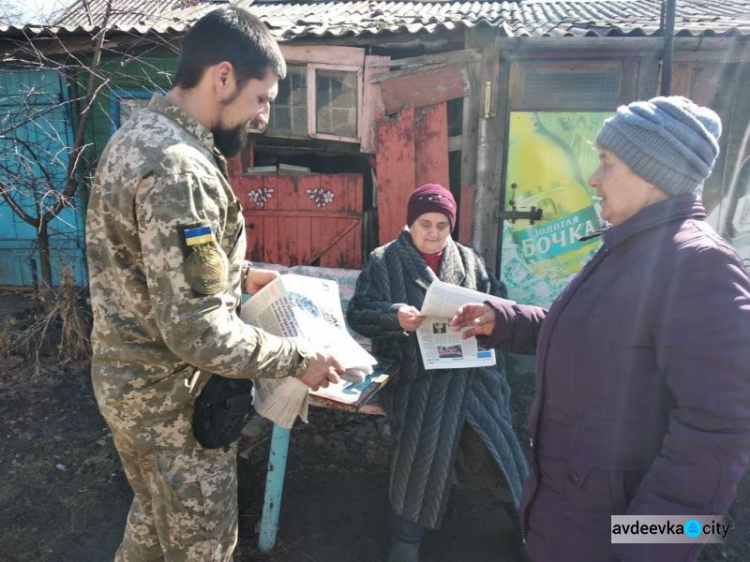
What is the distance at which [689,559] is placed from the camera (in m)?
1.21

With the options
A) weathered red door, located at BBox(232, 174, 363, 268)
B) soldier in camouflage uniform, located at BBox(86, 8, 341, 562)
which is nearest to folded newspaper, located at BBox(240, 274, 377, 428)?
soldier in camouflage uniform, located at BBox(86, 8, 341, 562)

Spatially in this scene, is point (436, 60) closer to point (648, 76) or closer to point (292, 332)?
point (648, 76)

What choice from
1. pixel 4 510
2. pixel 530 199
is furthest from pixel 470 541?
pixel 530 199

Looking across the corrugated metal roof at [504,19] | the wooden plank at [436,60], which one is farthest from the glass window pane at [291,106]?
the wooden plank at [436,60]

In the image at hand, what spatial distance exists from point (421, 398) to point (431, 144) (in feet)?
9.74

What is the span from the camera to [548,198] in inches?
191

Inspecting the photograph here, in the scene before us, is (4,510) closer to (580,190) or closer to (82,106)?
(82,106)

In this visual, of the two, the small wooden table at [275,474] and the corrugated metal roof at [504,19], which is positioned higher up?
the corrugated metal roof at [504,19]

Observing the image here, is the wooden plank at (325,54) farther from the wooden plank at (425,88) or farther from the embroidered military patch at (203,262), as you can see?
the embroidered military patch at (203,262)

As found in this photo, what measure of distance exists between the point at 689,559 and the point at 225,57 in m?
1.64

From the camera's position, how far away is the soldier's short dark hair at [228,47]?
4.78ft

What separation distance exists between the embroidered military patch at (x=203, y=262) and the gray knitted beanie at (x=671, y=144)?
3.41 ft

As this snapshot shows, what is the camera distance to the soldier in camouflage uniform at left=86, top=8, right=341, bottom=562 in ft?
4.40

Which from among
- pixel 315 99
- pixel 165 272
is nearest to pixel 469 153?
pixel 315 99
